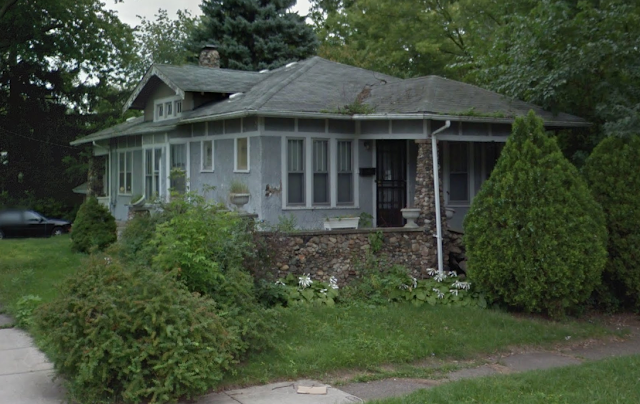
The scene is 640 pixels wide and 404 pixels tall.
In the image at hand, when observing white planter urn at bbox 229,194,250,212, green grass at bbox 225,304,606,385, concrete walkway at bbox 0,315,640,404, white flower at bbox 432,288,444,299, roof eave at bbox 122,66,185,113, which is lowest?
concrete walkway at bbox 0,315,640,404

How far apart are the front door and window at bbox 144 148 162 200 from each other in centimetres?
685

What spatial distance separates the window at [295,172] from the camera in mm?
14742

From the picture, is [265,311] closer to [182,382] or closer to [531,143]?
[182,382]

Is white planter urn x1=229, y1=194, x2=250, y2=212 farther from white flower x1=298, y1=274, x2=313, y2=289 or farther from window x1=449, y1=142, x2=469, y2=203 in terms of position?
window x1=449, y1=142, x2=469, y2=203

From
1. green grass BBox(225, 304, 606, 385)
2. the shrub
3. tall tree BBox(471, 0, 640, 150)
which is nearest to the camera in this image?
green grass BBox(225, 304, 606, 385)

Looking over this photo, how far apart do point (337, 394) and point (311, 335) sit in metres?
1.97

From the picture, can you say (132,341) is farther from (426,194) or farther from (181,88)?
(181,88)

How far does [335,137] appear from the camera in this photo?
597 inches

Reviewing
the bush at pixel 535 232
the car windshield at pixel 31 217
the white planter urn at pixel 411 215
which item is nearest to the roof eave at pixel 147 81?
the car windshield at pixel 31 217

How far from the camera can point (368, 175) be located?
1563cm

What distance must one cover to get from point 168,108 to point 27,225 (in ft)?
25.2

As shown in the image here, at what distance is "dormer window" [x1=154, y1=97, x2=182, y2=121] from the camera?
19031 mm

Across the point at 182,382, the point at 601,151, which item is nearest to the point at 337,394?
the point at 182,382

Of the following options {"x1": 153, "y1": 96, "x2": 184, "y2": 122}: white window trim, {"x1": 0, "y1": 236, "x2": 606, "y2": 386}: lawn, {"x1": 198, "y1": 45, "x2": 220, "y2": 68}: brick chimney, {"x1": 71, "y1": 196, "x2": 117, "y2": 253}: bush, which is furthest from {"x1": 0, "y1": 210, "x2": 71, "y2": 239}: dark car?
{"x1": 0, "y1": 236, "x2": 606, "y2": 386}: lawn
